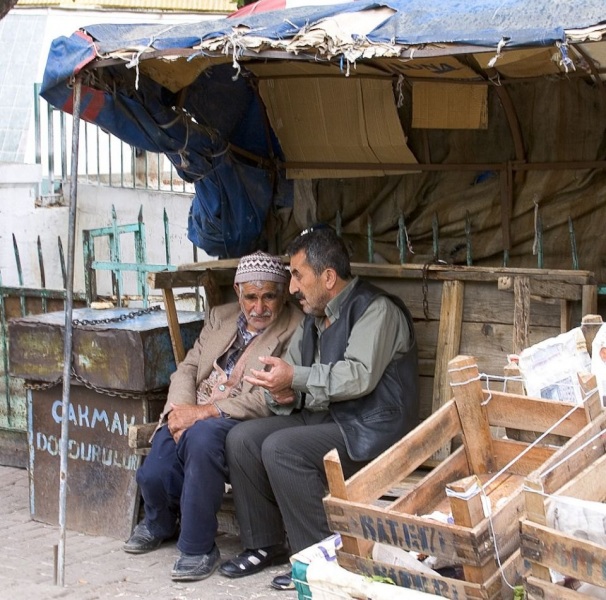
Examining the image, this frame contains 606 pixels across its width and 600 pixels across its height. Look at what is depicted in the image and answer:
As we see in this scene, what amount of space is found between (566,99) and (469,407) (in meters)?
2.07

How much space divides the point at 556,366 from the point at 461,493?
2.97 ft

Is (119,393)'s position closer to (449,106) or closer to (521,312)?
(521,312)

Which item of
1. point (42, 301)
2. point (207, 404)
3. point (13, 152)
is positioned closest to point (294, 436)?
point (207, 404)

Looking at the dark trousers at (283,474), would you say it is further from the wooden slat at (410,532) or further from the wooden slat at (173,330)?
the wooden slat at (410,532)

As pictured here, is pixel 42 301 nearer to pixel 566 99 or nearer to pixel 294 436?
pixel 294 436

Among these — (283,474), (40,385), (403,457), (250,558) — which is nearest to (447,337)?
(283,474)

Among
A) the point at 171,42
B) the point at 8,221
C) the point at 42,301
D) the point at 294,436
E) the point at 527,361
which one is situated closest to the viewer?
the point at 527,361

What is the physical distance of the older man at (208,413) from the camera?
4.50 metres

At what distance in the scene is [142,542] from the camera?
4902 mm

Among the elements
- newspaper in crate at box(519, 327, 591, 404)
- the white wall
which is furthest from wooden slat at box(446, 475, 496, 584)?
the white wall

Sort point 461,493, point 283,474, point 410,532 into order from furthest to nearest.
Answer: point 283,474
point 410,532
point 461,493

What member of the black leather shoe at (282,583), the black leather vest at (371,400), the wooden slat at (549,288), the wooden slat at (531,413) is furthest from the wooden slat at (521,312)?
the black leather shoe at (282,583)

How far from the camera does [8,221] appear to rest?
364 inches

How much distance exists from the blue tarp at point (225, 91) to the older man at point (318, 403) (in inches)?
34.2
